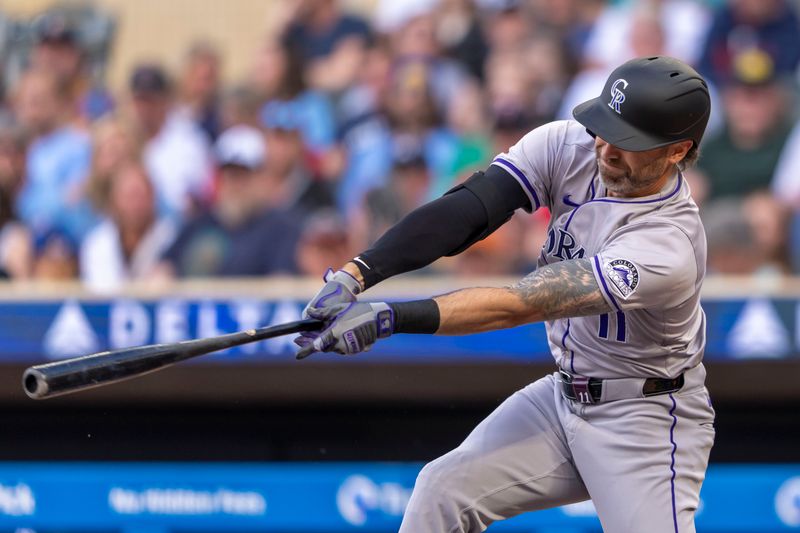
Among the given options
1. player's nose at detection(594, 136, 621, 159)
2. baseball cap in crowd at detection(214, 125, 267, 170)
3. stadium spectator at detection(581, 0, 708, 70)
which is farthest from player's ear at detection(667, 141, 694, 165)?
baseball cap in crowd at detection(214, 125, 267, 170)

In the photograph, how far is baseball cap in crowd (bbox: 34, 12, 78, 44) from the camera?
739 centimetres

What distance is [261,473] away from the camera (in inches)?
199

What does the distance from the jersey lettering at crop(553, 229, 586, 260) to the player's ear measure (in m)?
0.31

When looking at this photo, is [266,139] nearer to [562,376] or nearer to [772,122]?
[772,122]

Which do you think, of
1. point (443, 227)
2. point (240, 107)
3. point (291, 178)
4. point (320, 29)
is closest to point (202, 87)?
point (240, 107)

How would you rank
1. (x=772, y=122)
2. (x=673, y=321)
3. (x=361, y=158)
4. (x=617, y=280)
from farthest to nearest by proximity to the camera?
(x=361, y=158) < (x=772, y=122) < (x=673, y=321) < (x=617, y=280)

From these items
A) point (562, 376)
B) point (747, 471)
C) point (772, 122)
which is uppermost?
point (772, 122)

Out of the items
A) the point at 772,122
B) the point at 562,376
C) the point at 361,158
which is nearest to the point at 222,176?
the point at 361,158

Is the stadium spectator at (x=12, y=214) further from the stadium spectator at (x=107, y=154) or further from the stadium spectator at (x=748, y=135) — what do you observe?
the stadium spectator at (x=748, y=135)

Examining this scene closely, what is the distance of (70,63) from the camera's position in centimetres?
730

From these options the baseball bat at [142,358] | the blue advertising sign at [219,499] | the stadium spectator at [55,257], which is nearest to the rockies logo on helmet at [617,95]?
the baseball bat at [142,358]

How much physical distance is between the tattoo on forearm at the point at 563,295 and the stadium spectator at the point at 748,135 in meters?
3.23

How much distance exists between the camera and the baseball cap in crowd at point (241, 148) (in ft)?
20.9

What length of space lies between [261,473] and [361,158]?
77.0 inches
